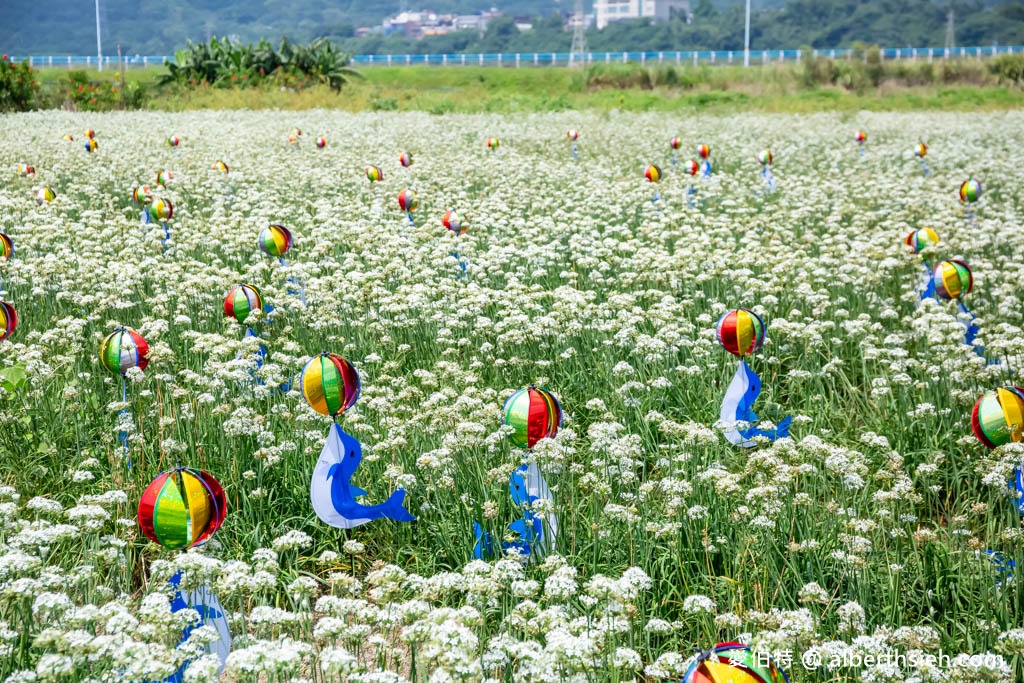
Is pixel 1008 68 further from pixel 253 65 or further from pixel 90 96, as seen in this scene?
pixel 90 96

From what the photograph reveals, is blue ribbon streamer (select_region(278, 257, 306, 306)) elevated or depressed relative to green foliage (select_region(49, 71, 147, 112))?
depressed

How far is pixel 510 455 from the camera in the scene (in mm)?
4355

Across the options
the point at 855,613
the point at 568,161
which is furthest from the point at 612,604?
the point at 568,161

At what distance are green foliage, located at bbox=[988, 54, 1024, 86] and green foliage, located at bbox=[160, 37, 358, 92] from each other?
2544 cm

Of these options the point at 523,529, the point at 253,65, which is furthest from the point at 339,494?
the point at 253,65

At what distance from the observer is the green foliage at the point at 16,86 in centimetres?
2680

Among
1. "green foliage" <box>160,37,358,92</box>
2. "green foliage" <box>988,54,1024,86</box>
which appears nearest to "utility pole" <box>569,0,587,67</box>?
"green foliage" <box>160,37,358,92</box>

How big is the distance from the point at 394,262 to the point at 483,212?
288cm

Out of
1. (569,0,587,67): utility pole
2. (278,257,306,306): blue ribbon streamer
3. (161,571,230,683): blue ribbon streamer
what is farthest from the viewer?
(569,0,587,67): utility pole

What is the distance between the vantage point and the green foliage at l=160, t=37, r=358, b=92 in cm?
3462

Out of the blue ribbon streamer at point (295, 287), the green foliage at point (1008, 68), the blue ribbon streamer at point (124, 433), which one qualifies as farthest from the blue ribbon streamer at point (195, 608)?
the green foliage at point (1008, 68)

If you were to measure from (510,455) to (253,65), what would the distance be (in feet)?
112

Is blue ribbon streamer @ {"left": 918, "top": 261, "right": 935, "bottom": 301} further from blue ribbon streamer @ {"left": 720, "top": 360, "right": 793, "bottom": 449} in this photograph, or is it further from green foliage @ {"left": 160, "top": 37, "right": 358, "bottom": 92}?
green foliage @ {"left": 160, "top": 37, "right": 358, "bottom": 92}

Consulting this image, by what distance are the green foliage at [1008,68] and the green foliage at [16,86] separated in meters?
33.8
